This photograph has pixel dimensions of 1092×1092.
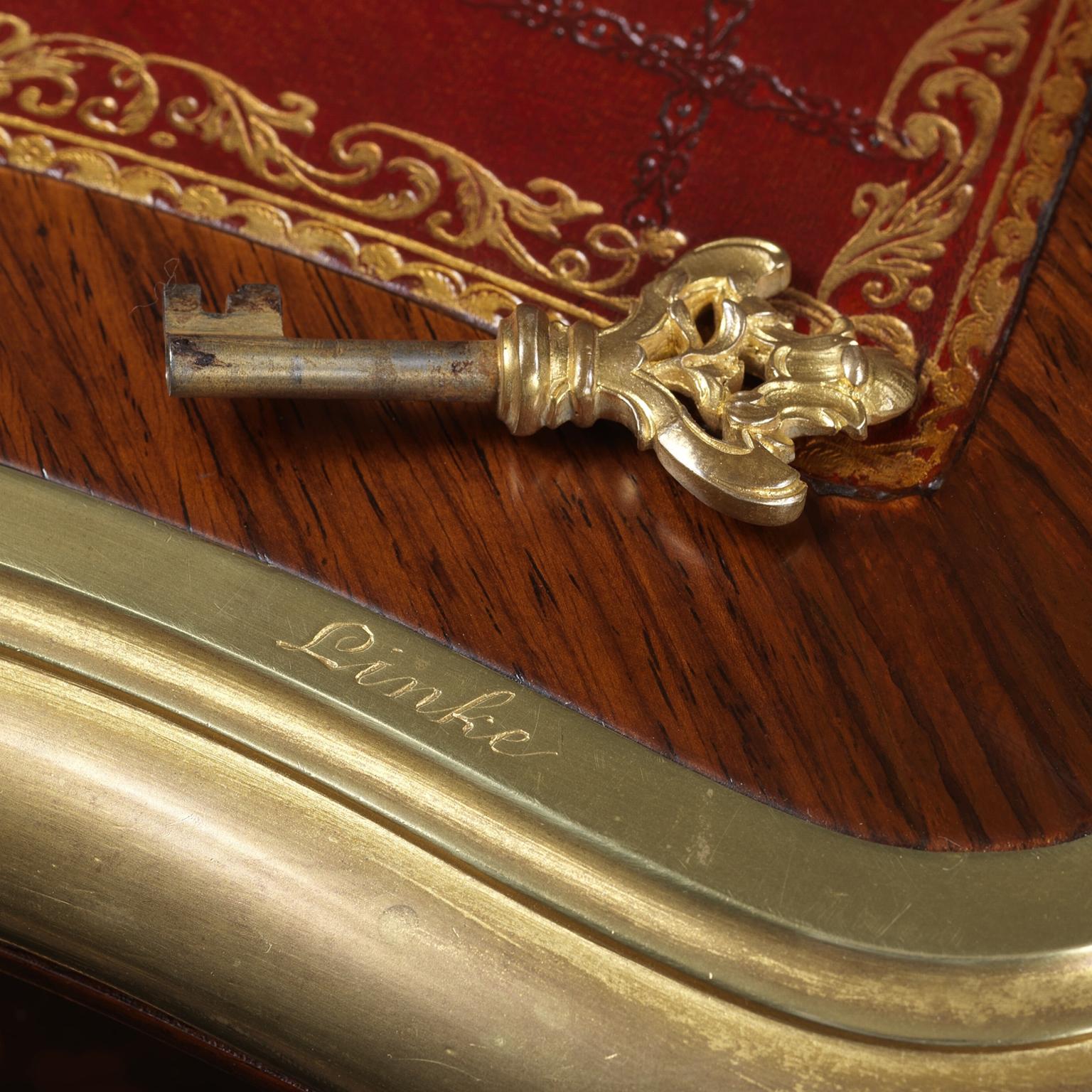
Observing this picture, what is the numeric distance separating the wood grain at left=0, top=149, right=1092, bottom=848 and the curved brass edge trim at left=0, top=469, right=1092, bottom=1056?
2 centimetres

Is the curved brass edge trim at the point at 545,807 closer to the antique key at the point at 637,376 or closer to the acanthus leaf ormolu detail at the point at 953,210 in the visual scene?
the antique key at the point at 637,376

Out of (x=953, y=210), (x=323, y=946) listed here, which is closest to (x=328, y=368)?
(x=323, y=946)

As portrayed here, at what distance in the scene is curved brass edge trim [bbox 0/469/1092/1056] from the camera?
0.50 meters

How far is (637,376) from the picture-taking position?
0.64m

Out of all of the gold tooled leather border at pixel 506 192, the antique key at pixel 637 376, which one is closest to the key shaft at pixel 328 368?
the antique key at pixel 637 376

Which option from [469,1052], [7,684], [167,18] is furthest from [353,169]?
[469,1052]

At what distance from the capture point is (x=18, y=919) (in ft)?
1.78

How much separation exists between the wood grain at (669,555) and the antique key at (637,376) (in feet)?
0.11

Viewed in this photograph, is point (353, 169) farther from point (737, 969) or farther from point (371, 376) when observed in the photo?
point (737, 969)

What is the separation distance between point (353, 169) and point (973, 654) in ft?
1.53
